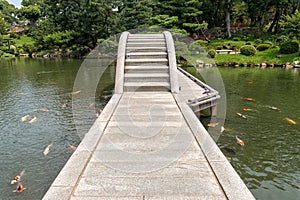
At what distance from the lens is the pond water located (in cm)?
479

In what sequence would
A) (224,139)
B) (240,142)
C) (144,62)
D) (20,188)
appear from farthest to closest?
(144,62)
(224,139)
(240,142)
(20,188)

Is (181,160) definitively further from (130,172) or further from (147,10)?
(147,10)

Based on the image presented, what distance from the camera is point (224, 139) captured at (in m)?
6.70

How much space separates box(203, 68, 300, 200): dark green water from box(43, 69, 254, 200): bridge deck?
60.5 inches

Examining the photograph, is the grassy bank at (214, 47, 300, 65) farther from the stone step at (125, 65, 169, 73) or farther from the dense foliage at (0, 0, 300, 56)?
the stone step at (125, 65, 169, 73)

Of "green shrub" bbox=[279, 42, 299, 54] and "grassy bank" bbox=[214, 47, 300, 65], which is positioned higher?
"green shrub" bbox=[279, 42, 299, 54]

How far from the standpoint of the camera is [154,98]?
7.10 m

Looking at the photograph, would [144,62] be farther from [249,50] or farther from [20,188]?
[249,50]

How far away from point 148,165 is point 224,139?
387 cm

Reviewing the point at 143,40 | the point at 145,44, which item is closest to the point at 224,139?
the point at 145,44

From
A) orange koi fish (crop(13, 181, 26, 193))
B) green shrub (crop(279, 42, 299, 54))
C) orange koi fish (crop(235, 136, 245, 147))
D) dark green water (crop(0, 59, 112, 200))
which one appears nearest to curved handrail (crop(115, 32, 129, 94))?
dark green water (crop(0, 59, 112, 200))

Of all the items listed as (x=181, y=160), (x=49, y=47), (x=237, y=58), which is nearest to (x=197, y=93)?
(x=181, y=160)

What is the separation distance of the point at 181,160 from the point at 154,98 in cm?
369

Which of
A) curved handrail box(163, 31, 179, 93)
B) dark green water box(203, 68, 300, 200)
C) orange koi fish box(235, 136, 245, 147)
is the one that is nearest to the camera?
dark green water box(203, 68, 300, 200)
